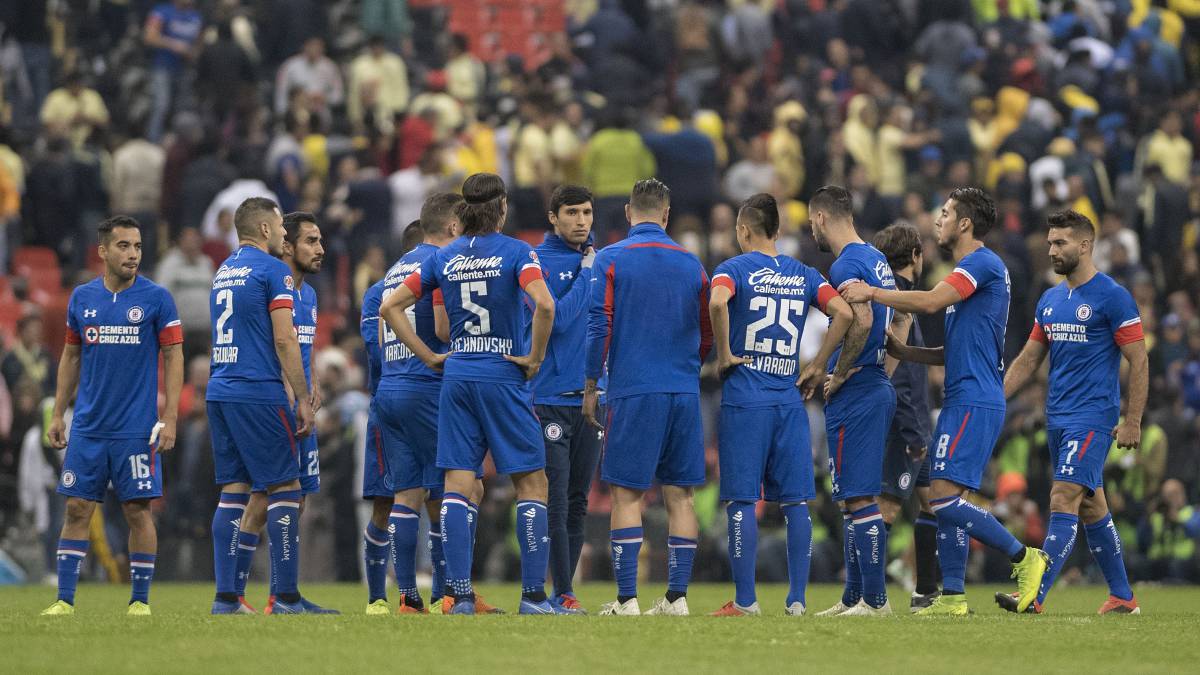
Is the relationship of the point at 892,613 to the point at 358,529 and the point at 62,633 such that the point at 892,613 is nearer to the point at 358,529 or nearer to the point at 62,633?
the point at 62,633

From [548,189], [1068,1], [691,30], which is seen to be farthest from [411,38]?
[1068,1]

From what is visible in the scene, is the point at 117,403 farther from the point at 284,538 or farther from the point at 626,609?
the point at 626,609

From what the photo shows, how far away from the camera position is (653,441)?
1305cm

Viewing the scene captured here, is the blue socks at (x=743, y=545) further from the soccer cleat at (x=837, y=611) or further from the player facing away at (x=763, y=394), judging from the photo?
the soccer cleat at (x=837, y=611)

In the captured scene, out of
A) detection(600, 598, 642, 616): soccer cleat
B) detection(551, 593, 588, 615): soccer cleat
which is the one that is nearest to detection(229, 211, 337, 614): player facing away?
detection(551, 593, 588, 615): soccer cleat

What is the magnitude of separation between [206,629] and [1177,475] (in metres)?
14.1

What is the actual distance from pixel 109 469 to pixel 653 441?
3900 millimetres

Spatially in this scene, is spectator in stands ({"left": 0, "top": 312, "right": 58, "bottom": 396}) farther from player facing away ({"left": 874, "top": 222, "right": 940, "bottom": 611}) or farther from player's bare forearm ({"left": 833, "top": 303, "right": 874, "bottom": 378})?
player's bare forearm ({"left": 833, "top": 303, "right": 874, "bottom": 378})

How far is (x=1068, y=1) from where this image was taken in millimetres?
33500

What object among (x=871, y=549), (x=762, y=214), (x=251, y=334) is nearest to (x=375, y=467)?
(x=251, y=334)

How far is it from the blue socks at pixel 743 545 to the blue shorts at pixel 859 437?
872 millimetres

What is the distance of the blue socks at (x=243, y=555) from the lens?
13914mm

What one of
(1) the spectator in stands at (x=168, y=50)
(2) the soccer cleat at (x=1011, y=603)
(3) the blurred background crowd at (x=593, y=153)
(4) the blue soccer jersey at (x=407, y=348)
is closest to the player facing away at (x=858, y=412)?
(2) the soccer cleat at (x=1011, y=603)

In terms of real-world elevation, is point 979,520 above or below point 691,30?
below
